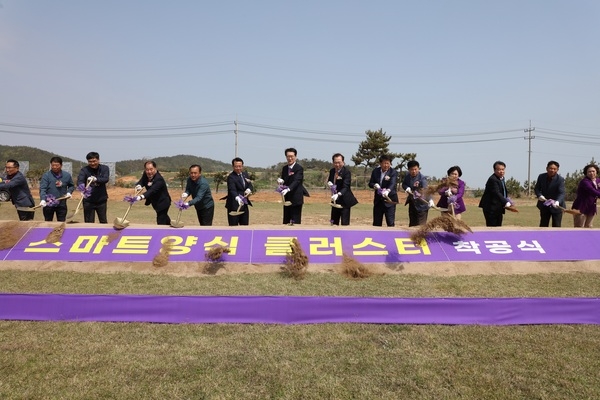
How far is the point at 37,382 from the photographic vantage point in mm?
2840

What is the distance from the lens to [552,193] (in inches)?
290

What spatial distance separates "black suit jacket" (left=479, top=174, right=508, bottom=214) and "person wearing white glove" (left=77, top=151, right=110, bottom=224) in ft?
22.1

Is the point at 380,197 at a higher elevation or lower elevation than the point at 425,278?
higher

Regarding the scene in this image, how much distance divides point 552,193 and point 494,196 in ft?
3.34

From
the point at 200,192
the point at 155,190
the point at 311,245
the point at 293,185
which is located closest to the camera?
the point at 311,245

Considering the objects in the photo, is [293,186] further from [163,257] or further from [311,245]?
[163,257]

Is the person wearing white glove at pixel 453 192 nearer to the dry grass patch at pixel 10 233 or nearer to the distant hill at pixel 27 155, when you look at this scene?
the dry grass patch at pixel 10 233

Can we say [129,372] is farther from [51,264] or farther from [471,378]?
[51,264]

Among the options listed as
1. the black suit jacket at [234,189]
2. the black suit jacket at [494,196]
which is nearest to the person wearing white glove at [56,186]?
the black suit jacket at [234,189]

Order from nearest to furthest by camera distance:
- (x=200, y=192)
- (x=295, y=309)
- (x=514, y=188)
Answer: (x=295, y=309) → (x=200, y=192) → (x=514, y=188)

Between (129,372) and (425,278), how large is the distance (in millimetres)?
3982

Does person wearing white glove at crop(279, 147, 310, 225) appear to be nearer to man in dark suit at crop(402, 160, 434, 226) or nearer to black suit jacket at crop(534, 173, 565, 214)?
man in dark suit at crop(402, 160, 434, 226)

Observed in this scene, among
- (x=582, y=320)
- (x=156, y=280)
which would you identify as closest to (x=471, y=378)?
(x=582, y=320)

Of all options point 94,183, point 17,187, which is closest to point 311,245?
point 94,183
